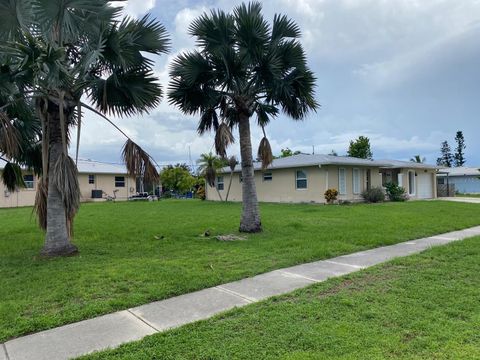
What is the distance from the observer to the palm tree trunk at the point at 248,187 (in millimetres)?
10406

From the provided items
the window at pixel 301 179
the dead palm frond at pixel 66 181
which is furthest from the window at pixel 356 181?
the dead palm frond at pixel 66 181

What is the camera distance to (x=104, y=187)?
31.3 meters

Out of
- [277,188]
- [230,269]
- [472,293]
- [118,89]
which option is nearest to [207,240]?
[230,269]

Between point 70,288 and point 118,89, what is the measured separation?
4189 millimetres

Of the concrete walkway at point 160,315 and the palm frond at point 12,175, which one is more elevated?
the palm frond at point 12,175

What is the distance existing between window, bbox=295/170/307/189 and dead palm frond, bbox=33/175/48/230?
1693 cm

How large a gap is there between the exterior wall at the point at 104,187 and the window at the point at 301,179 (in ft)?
47.6

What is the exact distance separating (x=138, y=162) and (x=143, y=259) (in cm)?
196

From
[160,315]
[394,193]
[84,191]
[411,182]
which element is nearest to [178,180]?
[84,191]

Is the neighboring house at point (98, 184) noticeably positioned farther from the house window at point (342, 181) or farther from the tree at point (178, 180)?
the house window at point (342, 181)

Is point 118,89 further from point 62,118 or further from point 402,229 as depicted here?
point 402,229

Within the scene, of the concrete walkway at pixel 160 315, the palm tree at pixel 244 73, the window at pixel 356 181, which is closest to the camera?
the concrete walkway at pixel 160 315

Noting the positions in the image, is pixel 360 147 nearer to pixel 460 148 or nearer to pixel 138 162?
pixel 138 162

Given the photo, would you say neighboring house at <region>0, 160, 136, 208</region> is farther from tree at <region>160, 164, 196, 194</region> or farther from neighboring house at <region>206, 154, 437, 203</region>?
neighboring house at <region>206, 154, 437, 203</region>
